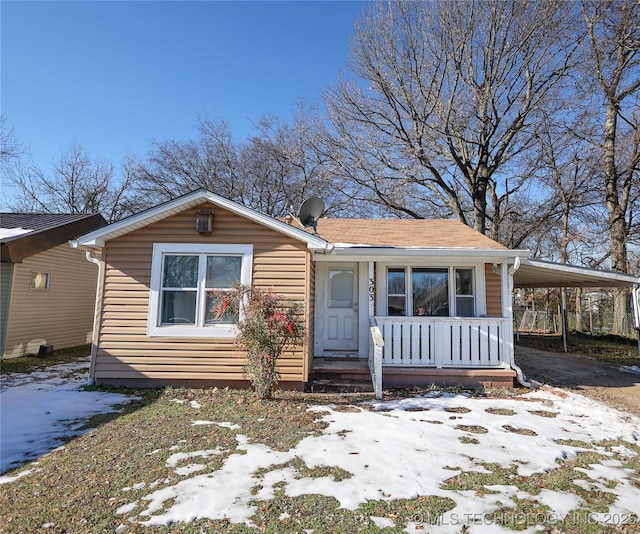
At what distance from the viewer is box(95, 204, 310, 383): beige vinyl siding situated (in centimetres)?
657

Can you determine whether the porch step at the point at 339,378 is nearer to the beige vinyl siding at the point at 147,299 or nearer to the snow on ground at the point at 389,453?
the beige vinyl siding at the point at 147,299

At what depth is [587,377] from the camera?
8383 millimetres

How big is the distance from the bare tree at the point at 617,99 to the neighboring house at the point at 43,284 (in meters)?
19.7

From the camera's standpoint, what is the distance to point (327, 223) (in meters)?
10.3

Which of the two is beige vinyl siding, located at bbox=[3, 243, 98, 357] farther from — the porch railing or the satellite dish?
the porch railing

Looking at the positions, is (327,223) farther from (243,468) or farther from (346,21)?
(346,21)

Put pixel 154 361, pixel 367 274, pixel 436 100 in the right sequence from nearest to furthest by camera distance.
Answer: pixel 154 361
pixel 367 274
pixel 436 100

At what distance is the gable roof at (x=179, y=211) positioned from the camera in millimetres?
6520

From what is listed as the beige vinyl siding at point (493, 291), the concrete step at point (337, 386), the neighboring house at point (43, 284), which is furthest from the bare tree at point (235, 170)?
the concrete step at point (337, 386)

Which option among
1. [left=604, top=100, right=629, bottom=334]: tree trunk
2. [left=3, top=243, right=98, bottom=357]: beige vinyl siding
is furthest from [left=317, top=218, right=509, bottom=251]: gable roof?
[left=604, top=100, right=629, bottom=334]: tree trunk

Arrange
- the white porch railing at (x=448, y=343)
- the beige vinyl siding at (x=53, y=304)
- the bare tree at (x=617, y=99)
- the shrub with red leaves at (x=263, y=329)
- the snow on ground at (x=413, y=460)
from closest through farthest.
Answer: the snow on ground at (x=413, y=460), the shrub with red leaves at (x=263, y=329), the white porch railing at (x=448, y=343), the beige vinyl siding at (x=53, y=304), the bare tree at (x=617, y=99)

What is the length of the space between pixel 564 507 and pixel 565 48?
16.3 m

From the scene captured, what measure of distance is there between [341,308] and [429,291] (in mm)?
1958

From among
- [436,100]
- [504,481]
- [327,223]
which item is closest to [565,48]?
[436,100]
